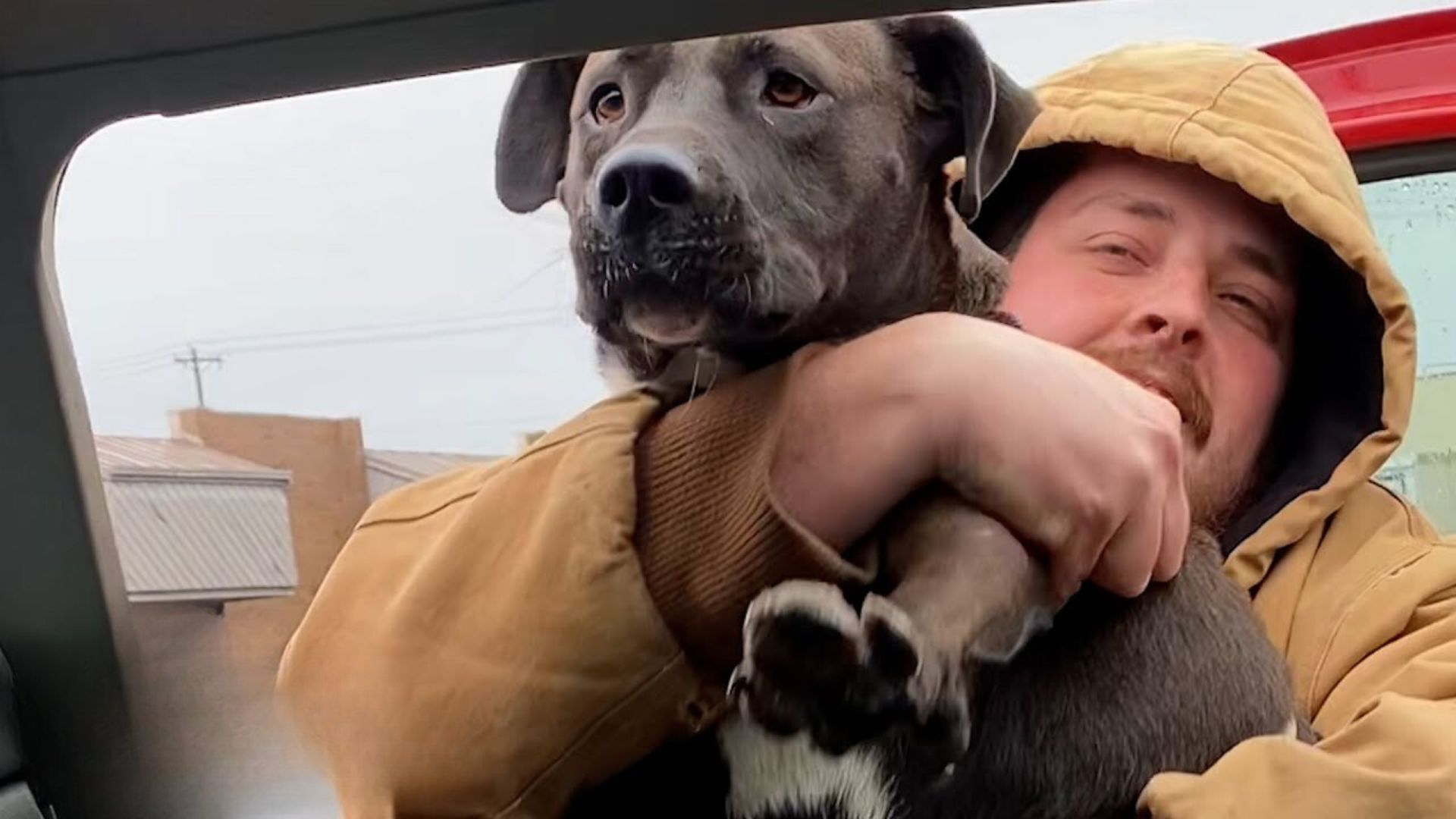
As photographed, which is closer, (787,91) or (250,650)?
(787,91)

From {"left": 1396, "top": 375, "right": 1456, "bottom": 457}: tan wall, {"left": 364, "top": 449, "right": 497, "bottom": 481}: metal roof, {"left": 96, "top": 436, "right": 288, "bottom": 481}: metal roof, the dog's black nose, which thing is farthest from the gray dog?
{"left": 1396, "top": 375, "right": 1456, "bottom": 457}: tan wall

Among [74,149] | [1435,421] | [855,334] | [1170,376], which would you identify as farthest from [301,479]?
[1435,421]

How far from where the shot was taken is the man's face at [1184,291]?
3.07ft

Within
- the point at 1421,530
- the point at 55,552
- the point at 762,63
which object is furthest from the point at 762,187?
the point at 1421,530

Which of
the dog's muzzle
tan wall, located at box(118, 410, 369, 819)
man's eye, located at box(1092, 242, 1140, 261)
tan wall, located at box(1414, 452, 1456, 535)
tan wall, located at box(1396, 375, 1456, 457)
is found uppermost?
the dog's muzzle

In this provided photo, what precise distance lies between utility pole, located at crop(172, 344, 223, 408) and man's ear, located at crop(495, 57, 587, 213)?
0.56ft

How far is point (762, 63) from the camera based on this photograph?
2.42ft

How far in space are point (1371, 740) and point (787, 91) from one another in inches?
16.9

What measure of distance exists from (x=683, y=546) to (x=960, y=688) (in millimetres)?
141

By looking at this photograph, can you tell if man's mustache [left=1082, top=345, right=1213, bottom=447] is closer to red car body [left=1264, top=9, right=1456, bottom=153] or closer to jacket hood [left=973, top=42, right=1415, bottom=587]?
jacket hood [left=973, top=42, right=1415, bottom=587]

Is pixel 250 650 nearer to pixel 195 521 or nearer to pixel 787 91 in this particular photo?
pixel 195 521

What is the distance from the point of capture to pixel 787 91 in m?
0.75

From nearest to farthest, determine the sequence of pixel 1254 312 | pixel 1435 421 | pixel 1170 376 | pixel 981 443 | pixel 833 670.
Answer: pixel 833 670 → pixel 981 443 → pixel 1170 376 → pixel 1254 312 → pixel 1435 421

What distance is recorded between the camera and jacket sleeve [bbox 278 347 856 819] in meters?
0.72
